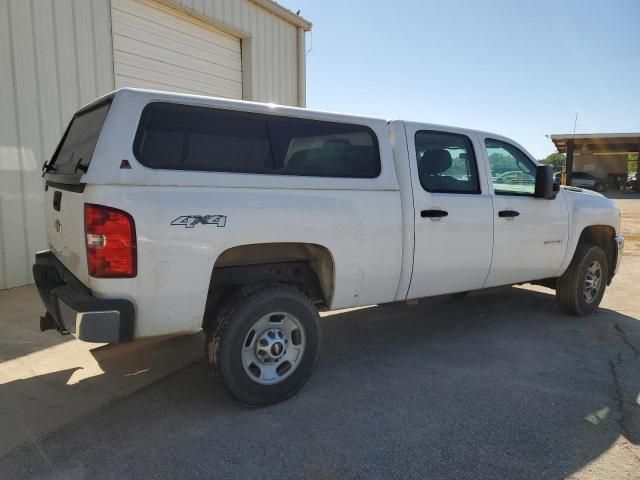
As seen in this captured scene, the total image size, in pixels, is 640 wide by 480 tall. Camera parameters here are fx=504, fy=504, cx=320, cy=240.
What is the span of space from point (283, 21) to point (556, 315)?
8.33m

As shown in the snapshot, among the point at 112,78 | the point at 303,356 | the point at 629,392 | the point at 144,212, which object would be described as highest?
the point at 112,78

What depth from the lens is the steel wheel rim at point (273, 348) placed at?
10.7ft

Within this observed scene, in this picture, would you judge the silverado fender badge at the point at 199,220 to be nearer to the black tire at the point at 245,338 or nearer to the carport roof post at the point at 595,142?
the black tire at the point at 245,338

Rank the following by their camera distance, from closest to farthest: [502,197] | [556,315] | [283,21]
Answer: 1. [502,197]
2. [556,315]
3. [283,21]

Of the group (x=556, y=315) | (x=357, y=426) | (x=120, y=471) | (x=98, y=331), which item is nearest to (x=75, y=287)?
(x=98, y=331)

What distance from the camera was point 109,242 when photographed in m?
2.72

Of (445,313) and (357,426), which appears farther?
(445,313)

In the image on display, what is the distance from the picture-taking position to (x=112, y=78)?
746 cm

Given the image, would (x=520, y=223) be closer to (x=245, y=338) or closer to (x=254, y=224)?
(x=254, y=224)

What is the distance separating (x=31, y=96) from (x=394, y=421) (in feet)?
19.8

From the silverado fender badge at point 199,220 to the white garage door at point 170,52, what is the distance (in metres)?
5.65

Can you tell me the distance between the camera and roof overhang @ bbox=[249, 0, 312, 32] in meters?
10.0

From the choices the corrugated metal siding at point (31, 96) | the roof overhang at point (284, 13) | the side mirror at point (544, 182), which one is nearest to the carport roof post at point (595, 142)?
the roof overhang at point (284, 13)

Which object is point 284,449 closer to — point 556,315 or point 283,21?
point 556,315
